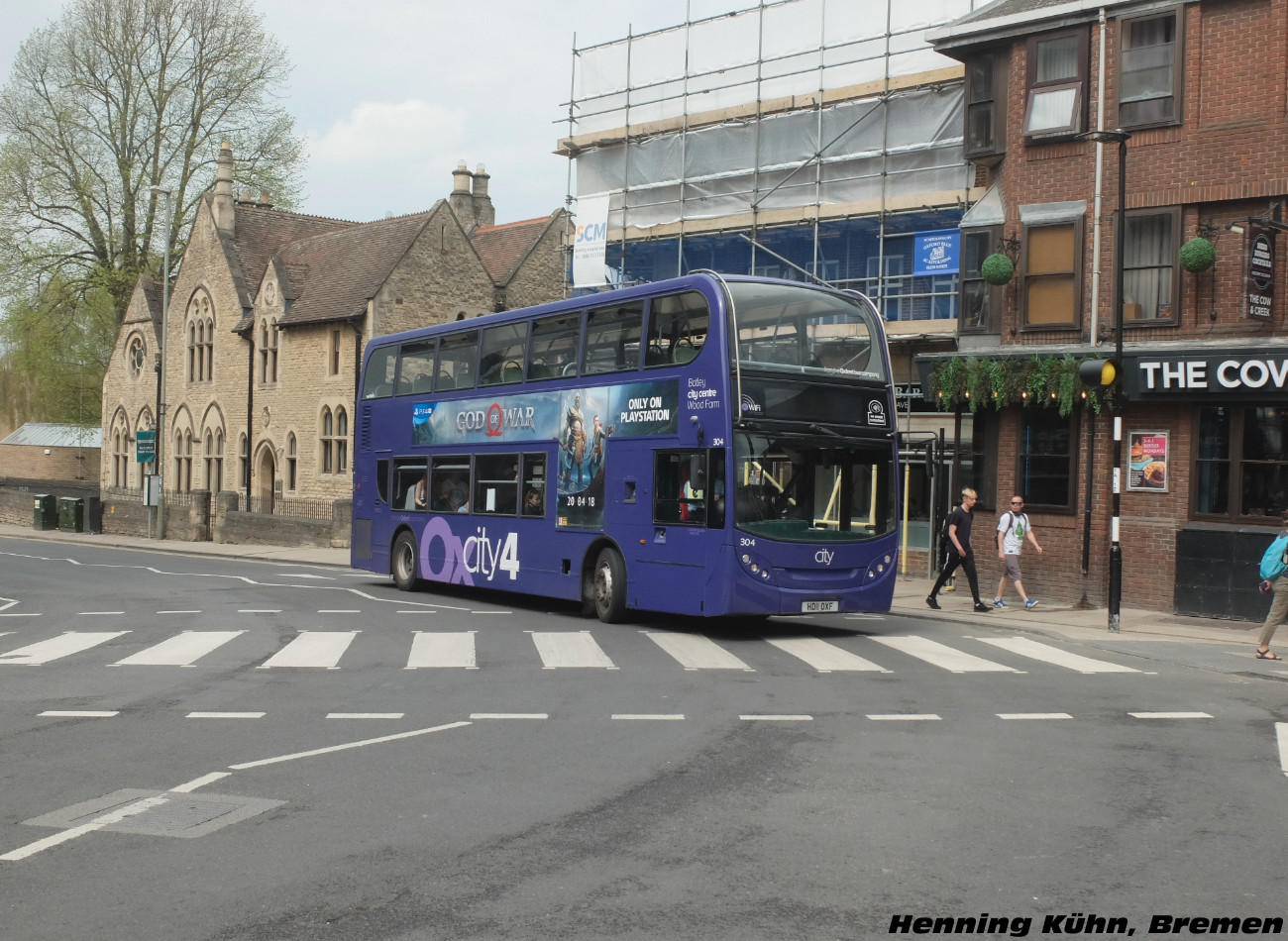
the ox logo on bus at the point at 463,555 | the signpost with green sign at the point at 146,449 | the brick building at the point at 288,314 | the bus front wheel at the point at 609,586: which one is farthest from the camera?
the signpost with green sign at the point at 146,449

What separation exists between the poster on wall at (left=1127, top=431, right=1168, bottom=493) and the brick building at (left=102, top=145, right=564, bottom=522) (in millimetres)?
25832

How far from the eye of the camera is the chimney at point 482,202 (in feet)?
184

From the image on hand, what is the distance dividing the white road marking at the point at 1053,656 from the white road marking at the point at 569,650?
4.78 meters

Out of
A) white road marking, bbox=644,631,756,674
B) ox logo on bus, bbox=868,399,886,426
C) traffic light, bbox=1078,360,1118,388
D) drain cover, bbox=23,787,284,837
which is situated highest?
traffic light, bbox=1078,360,1118,388

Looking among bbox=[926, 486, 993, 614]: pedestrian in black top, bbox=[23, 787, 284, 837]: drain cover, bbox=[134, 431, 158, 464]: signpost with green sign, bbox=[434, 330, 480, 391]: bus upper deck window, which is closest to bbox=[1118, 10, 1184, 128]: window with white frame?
bbox=[926, 486, 993, 614]: pedestrian in black top

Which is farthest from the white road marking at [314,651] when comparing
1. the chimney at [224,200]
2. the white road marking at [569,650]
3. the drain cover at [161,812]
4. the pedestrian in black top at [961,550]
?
the chimney at [224,200]

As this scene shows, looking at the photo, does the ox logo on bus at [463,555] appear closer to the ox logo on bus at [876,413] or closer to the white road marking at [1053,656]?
the ox logo on bus at [876,413]

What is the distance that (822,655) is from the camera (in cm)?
1473

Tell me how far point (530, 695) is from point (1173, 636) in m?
9.97

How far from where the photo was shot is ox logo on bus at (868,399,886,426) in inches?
653

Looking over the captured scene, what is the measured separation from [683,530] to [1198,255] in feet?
30.6

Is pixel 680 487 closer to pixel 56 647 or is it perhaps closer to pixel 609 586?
pixel 609 586

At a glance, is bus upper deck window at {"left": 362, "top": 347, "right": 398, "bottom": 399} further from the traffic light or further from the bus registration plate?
the traffic light

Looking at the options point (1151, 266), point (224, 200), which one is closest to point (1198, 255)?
point (1151, 266)
